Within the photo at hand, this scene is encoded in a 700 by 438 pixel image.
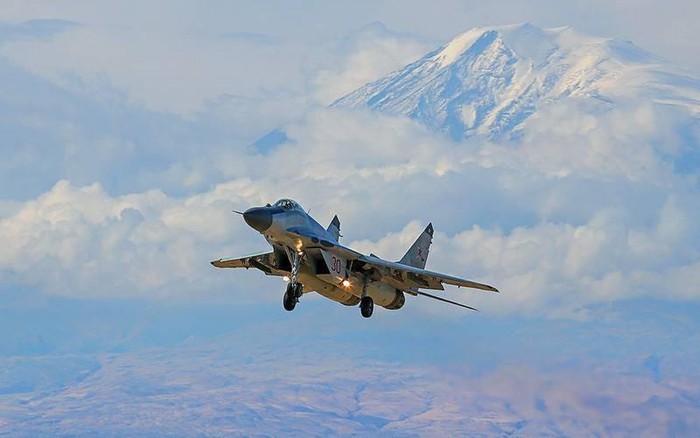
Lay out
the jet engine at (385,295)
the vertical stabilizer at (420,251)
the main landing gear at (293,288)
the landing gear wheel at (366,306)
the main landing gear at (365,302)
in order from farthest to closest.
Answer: the vertical stabilizer at (420,251)
the jet engine at (385,295)
the main landing gear at (365,302)
the landing gear wheel at (366,306)
the main landing gear at (293,288)

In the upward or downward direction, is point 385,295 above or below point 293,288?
above

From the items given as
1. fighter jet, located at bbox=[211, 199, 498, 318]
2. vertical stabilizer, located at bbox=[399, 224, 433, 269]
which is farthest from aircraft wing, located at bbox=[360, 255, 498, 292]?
vertical stabilizer, located at bbox=[399, 224, 433, 269]

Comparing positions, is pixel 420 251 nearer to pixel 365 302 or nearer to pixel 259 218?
pixel 365 302

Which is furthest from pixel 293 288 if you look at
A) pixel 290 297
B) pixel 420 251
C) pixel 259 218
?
pixel 420 251

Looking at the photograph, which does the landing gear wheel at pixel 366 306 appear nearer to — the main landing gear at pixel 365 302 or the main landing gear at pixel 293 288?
the main landing gear at pixel 365 302

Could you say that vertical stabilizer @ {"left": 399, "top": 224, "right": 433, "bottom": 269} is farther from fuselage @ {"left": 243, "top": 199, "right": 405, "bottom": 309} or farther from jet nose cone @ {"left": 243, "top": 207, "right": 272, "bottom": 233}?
jet nose cone @ {"left": 243, "top": 207, "right": 272, "bottom": 233}

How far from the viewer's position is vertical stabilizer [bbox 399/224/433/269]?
85688 mm

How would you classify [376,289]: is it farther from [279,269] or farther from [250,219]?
[250,219]

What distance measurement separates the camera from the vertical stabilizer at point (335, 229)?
250ft

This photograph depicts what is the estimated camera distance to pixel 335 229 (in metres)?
77.1

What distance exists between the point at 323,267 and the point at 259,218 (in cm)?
598

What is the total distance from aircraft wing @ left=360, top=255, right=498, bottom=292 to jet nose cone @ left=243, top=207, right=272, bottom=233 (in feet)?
25.4

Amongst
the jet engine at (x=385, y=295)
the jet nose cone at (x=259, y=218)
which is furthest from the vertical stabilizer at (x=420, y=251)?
the jet nose cone at (x=259, y=218)

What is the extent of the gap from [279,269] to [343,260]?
10.8ft
